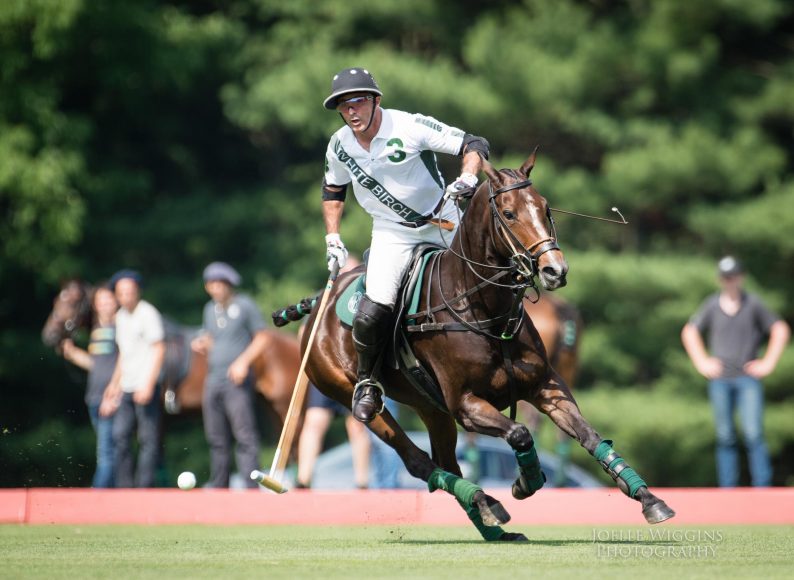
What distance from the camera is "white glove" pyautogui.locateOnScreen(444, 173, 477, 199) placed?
6922mm

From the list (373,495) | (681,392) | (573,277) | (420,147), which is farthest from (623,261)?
(420,147)

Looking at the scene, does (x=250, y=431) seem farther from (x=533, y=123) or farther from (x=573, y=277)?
(x=533, y=123)

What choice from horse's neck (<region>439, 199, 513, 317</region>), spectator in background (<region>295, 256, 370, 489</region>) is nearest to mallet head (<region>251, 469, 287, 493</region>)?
horse's neck (<region>439, 199, 513, 317</region>)

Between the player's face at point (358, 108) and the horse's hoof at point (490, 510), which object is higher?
the player's face at point (358, 108)

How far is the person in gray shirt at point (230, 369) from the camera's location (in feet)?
39.0

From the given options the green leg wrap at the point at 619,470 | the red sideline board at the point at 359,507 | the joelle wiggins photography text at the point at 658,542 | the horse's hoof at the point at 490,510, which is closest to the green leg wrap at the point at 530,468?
the horse's hoof at the point at 490,510

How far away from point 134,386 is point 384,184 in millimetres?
5150

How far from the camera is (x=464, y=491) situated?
707 centimetres

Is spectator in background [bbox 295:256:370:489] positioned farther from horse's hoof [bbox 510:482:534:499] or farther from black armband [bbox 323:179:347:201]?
horse's hoof [bbox 510:482:534:499]

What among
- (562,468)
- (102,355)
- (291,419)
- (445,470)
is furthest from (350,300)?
(562,468)

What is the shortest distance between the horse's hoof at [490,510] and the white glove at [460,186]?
153cm

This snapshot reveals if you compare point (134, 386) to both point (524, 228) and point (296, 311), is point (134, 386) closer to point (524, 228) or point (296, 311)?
point (296, 311)

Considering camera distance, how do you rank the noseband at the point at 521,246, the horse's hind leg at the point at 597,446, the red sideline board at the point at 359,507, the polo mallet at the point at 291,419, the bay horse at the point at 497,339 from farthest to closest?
the red sideline board at the point at 359,507 < the polo mallet at the point at 291,419 < the bay horse at the point at 497,339 < the noseband at the point at 521,246 < the horse's hind leg at the point at 597,446

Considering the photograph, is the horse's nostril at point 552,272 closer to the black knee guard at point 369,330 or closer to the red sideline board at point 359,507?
the black knee guard at point 369,330
